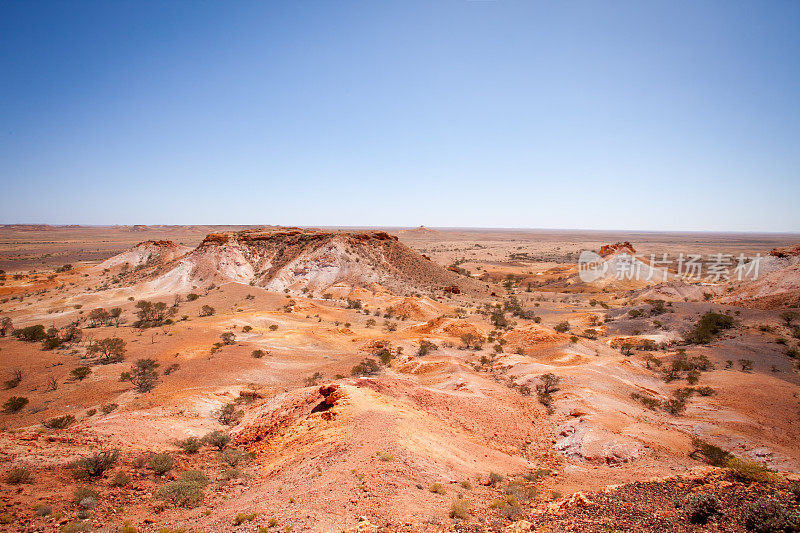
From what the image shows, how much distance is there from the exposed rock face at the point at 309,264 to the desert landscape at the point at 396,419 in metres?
8.87

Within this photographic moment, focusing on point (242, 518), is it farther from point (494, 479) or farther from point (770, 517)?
point (770, 517)

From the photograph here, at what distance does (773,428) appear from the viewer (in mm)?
12031

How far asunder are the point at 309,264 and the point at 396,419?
33392 mm

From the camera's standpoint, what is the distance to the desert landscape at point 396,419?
6.83 metres

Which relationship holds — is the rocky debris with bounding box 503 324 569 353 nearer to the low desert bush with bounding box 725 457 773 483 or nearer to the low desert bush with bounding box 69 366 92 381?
the low desert bush with bounding box 725 457 773 483

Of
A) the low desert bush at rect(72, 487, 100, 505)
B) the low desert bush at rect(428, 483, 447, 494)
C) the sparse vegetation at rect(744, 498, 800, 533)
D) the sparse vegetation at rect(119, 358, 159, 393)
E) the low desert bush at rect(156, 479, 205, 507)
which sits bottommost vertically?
the sparse vegetation at rect(119, 358, 159, 393)

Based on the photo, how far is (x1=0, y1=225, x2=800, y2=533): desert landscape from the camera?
269 inches

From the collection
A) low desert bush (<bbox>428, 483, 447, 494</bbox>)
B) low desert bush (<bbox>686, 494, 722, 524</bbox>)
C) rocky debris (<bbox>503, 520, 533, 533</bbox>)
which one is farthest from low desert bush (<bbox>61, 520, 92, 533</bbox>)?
low desert bush (<bbox>686, 494, 722, 524</bbox>)

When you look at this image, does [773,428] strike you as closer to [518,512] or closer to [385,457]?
[518,512]

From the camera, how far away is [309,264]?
41.8 metres

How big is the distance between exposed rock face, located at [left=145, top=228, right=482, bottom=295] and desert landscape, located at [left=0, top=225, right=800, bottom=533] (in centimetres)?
887

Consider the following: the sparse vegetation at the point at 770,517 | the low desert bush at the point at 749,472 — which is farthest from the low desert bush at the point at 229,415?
the low desert bush at the point at 749,472

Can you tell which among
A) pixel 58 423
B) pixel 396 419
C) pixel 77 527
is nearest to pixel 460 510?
pixel 396 419

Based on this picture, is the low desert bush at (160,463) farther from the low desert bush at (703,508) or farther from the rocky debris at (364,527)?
the low desert bush at (703,508)
